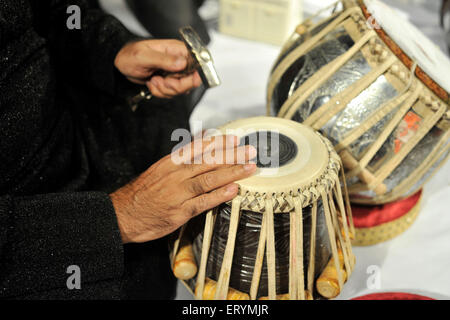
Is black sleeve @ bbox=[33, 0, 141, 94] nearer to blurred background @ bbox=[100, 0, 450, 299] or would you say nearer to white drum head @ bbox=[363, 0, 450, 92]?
blurred background @ bbox=[100, 0, 450, 299]

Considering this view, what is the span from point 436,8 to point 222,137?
214 cm

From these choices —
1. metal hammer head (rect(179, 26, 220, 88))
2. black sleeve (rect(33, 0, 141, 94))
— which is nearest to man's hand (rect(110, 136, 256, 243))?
metal hammer head (rect(179, 26, 220, 88))

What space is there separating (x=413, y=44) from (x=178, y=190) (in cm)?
63

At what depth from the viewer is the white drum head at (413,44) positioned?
0.83 metres

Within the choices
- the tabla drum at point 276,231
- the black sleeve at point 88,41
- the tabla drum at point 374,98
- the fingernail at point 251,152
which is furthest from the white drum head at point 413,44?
the black sleeve at point 88,41

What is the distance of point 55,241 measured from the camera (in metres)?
0.69

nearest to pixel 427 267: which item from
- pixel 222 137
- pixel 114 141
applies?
pixel 222 137

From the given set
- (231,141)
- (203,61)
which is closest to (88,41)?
(203,61)

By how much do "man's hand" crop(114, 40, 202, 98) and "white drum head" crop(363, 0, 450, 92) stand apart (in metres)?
0.43

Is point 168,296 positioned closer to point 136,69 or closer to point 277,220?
point 277,220

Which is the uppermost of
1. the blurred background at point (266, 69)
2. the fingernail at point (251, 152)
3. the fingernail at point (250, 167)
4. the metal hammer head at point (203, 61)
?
the metal hammer head at point (203, 61)

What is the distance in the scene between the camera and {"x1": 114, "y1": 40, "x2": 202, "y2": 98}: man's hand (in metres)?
0.95

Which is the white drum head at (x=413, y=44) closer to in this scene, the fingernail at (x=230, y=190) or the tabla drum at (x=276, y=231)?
the tabla drum at (x=276, y=231)
